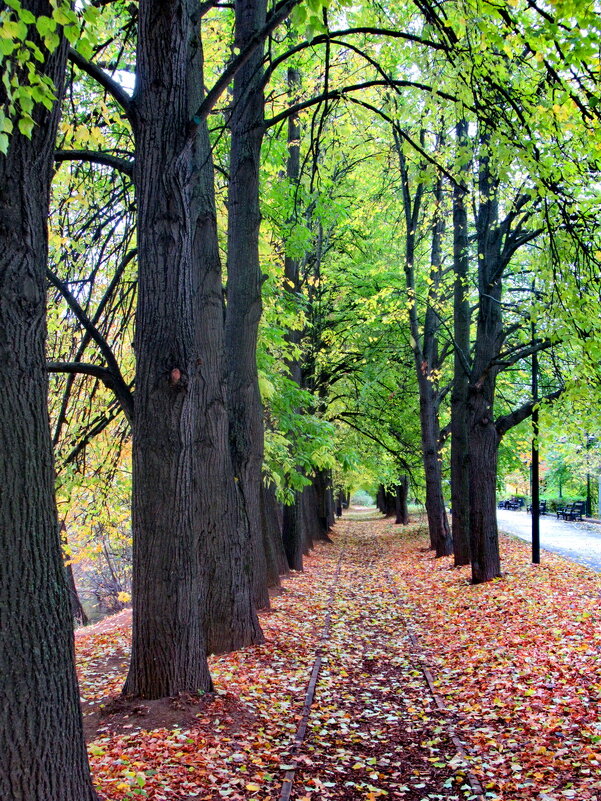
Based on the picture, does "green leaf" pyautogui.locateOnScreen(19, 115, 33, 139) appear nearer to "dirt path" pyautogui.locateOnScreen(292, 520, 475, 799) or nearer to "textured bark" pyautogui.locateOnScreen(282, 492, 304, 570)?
"dirt path" pyautogui.locateOnScreen(292, 520, 475, 799)

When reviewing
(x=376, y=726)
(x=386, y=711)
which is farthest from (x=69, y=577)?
(x=376, y=726)

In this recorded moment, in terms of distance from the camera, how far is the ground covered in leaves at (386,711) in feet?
16.3

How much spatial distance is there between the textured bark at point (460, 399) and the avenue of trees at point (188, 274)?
0.32ft

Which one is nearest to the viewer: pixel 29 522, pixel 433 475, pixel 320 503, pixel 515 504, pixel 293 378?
pixel 29 522

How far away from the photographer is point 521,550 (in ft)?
62.0

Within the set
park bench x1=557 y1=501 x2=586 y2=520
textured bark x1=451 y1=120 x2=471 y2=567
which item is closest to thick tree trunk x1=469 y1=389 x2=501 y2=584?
textured bark x1=451 y1=120 x2=471 y2=567

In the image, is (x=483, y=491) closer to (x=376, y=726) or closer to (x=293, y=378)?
(x=293, y=378)

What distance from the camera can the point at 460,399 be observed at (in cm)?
1623

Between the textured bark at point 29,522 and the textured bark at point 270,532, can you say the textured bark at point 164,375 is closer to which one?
the textured bark at point 29,522

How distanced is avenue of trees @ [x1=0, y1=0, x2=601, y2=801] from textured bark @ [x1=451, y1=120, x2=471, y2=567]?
0.32 ft

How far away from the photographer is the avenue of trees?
3400 millimetres

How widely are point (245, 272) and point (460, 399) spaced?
27.3ft

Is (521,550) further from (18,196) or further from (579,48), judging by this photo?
(18,196)

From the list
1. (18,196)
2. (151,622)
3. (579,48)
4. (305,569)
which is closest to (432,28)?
(579,48)
